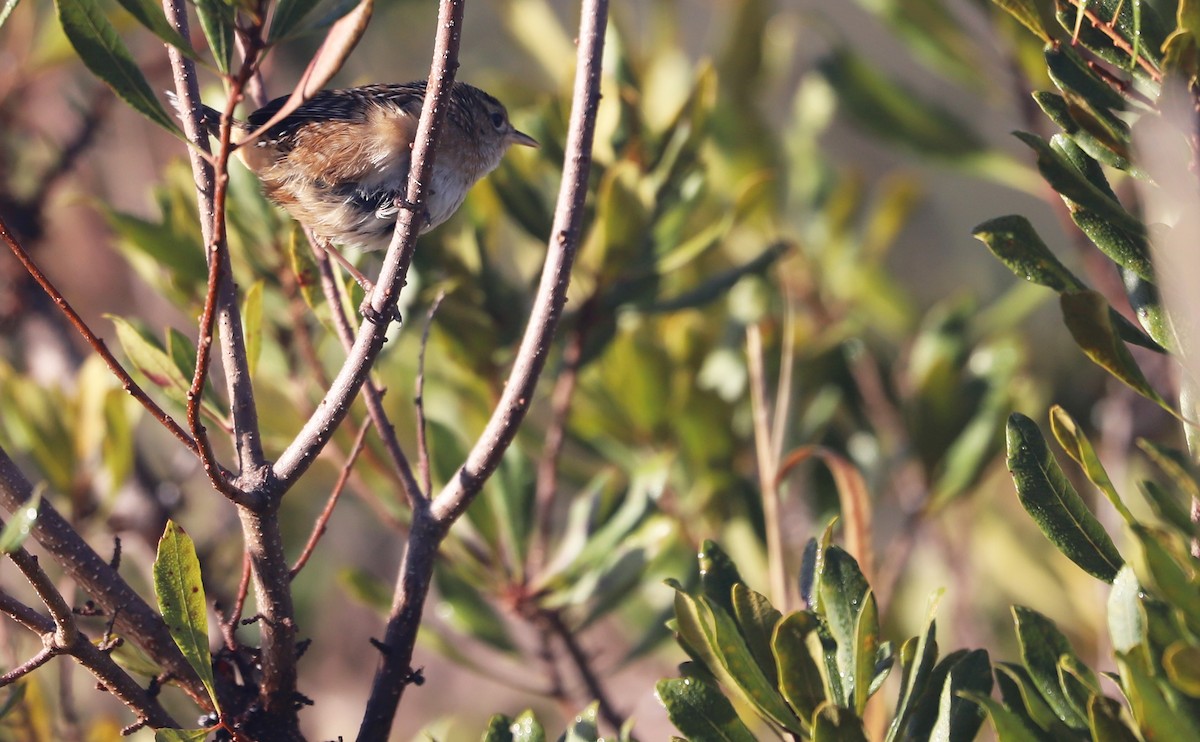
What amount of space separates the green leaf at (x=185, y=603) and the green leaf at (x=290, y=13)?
0.55 meters

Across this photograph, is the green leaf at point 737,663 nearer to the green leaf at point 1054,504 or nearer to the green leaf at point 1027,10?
the green leaf at point 1054,504

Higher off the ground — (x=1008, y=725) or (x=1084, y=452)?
(x=1084, y=452)

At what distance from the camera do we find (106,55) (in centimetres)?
115

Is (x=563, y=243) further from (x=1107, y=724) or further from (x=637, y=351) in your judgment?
(x=637, y=351)

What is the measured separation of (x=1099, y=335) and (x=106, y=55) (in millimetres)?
1041

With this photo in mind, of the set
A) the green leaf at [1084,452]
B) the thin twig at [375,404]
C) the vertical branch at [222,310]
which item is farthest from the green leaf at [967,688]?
the vertical branch at [222,310]

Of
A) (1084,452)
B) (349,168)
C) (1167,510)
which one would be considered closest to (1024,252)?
(1084,452)

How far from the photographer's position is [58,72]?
334 centimetres

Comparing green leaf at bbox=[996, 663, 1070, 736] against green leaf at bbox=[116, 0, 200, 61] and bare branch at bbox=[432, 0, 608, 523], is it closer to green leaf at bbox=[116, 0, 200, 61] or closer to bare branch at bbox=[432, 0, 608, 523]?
bare branch at bbox=[432, 0, 608, 523]

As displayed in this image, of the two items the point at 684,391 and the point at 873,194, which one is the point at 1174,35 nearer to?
the point at 684,391

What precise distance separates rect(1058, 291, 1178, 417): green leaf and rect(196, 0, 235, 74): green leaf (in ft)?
2.80

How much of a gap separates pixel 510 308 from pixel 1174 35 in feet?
4.40

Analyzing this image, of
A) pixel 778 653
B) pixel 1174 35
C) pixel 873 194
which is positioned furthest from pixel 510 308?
pixel 873 194

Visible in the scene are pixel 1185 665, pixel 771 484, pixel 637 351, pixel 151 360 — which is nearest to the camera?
pixel 1185 665
